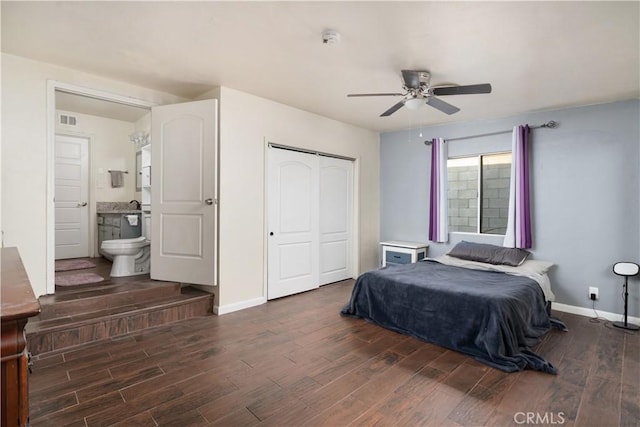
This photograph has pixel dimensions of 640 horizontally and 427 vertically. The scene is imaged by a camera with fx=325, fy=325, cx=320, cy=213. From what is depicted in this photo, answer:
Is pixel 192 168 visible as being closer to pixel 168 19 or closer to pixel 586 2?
pixel 168 19

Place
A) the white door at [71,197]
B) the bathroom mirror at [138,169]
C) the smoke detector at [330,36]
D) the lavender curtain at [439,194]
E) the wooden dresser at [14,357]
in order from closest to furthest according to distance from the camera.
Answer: the wooden dresser at [14,357] < the smoke detector at [330,36] < the lavender curtain at [439,194] < the white door at [71,197] < the bathroom mirror at [138,169]

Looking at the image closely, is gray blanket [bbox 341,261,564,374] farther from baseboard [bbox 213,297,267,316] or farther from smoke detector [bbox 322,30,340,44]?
smoke detector [bbox 322,30,340,44]

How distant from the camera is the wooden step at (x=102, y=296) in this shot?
9.48ft

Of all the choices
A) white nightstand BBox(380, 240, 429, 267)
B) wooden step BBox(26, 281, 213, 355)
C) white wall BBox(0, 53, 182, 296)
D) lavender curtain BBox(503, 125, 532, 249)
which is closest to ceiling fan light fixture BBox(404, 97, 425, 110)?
lavender curtain BBox(503, 125, 532, 249)

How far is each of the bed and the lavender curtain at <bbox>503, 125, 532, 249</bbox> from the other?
333 millimetres

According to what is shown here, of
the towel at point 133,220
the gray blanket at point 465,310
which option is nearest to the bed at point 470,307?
the gray blanket at point 465,310

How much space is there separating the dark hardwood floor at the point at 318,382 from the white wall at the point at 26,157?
3.39 ft

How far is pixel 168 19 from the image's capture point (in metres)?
2.21

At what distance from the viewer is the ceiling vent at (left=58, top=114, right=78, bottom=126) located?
5227 millimetres

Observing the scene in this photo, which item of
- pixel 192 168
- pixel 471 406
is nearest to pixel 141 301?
pixel 192 168

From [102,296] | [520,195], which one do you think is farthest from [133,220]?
[520,195]

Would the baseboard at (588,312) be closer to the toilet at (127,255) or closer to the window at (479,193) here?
the window at (479,193)

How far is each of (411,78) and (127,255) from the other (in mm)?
3817

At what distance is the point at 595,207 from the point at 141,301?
17.0ft
